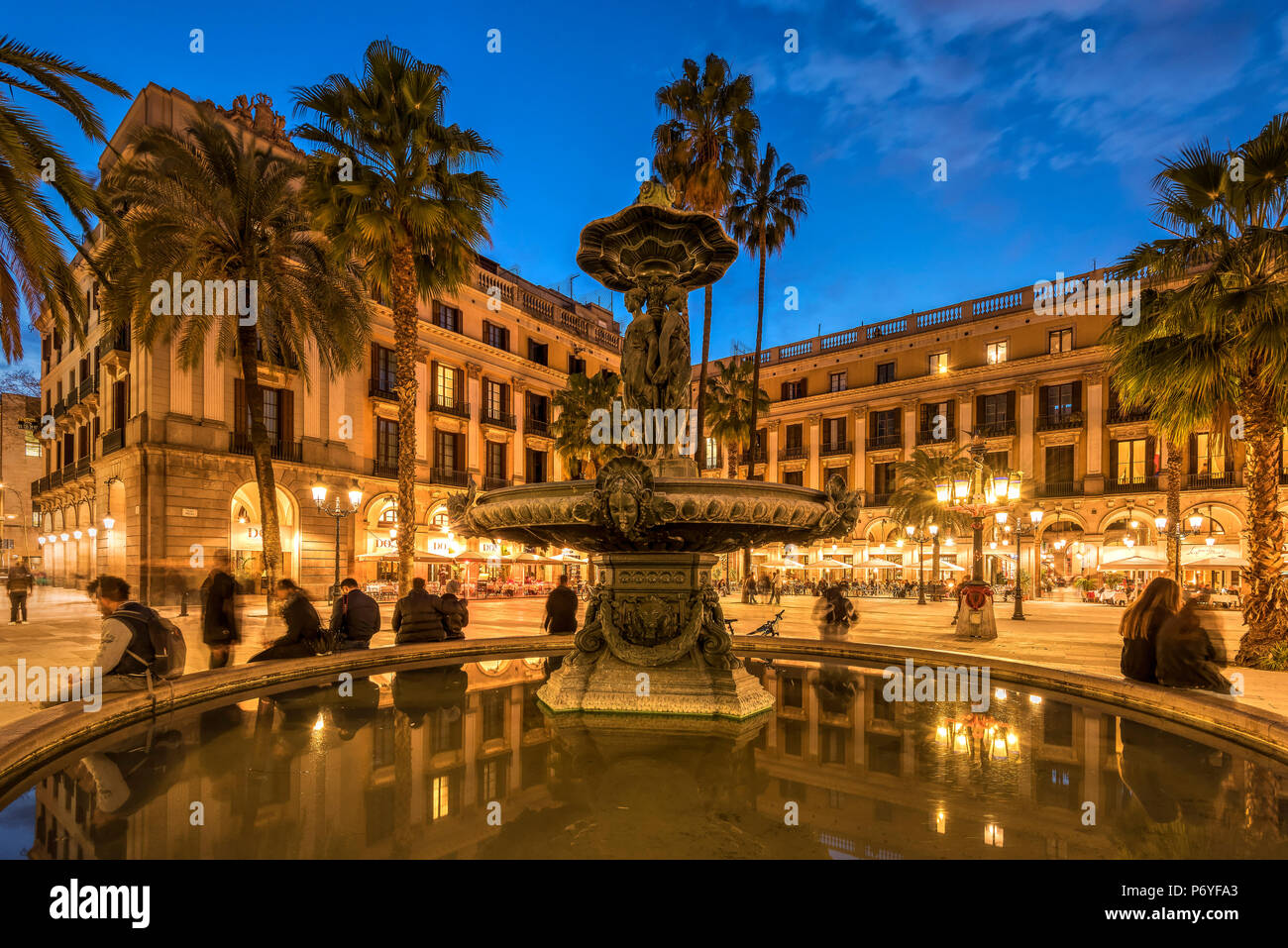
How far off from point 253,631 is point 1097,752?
16026mm

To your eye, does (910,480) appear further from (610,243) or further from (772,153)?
(610,243)

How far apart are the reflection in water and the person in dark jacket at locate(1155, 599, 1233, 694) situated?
1229 millimetres

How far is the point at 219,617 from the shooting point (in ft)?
23.9

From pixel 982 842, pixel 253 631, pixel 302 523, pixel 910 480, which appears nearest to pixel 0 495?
pixel 302 523

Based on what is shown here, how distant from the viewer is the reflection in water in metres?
2.73

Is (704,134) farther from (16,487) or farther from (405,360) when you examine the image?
(16,487)

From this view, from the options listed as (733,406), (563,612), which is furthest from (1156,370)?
(733,406)

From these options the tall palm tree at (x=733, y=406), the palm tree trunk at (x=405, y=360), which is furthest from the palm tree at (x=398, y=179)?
the tall palm tree at (x=733, y=406)

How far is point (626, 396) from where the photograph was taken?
18.5ft

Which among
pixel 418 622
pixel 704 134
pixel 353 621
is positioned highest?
pixel 704 134

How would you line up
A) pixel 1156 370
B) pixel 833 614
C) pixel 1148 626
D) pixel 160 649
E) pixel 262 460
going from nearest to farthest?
1. pixel 160 649
2. pixel 1148 626
3. pixel 833 614
4. pixel 1156 370
5. pixel 262 460

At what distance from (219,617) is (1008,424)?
41.2 metres

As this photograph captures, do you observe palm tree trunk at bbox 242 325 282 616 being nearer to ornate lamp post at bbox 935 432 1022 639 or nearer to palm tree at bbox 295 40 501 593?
palm tree at bbox 295 40 501 593

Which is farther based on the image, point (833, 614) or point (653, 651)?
point (833, 614)
